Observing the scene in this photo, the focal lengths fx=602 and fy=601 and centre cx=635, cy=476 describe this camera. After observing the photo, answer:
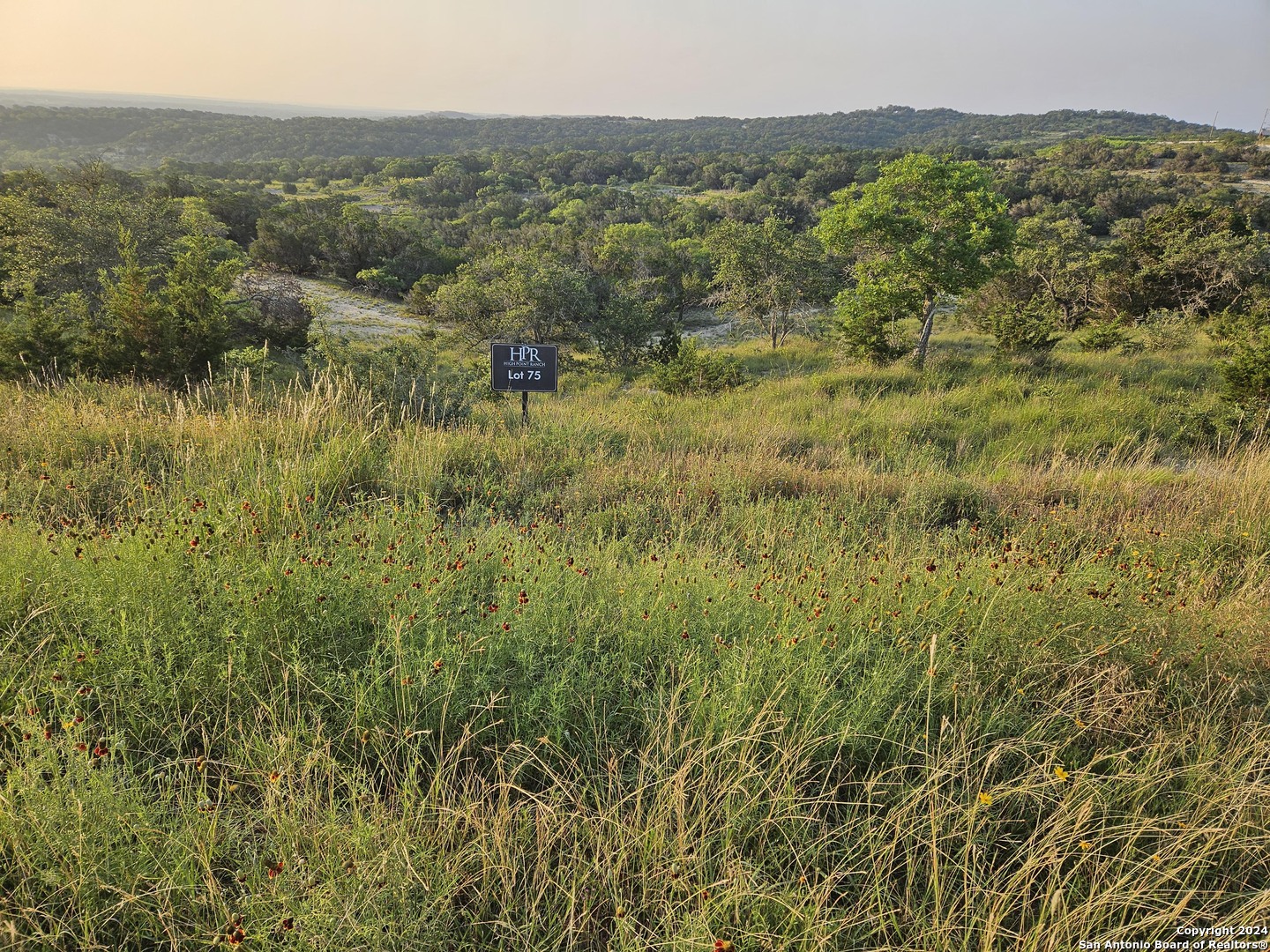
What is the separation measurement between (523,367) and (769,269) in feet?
51.2

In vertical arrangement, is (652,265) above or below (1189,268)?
above

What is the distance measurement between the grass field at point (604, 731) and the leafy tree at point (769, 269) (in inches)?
658

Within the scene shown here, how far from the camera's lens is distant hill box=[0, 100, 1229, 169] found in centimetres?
7856

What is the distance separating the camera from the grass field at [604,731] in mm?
1570

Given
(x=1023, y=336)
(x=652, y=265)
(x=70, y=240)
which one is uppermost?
(x=652, y=265)

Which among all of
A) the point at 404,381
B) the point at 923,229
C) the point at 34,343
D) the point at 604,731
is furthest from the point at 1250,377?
the point at 34,343

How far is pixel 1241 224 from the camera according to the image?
2452 cm

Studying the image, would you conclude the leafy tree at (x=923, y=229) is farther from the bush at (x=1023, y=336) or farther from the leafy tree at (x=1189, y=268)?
the leafy tree at (x=1189, y=268)

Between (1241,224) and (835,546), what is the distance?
109 ft

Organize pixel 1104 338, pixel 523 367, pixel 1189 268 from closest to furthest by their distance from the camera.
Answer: pixel 523 367 < pixel 1104 338 < pixel 1189 268

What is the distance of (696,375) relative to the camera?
38.8 ft

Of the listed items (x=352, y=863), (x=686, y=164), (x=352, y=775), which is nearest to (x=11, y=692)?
(x=352, y=775)

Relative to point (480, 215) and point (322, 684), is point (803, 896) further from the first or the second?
point (480, 215)

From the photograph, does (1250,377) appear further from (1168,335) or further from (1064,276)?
(1064,276)
